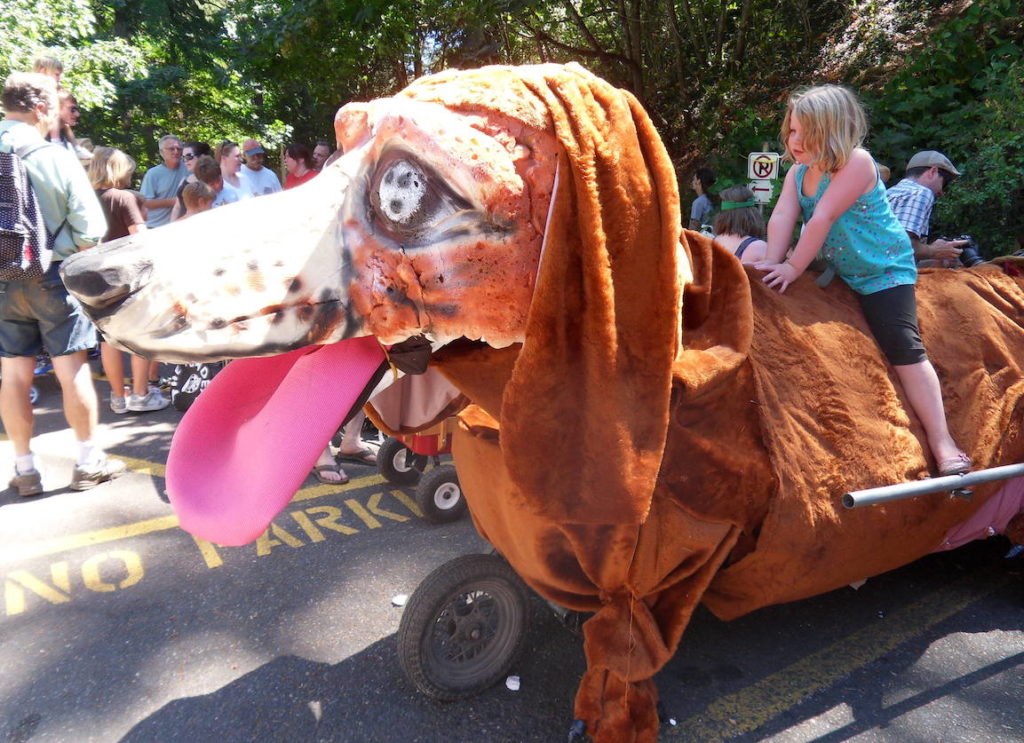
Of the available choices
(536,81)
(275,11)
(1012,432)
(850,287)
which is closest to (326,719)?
(536,81)

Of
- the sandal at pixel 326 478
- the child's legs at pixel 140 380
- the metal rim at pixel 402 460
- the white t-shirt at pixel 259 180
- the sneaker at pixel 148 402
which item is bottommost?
the sneaker at pixel 148 402

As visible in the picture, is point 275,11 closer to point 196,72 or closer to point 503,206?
point 196,72

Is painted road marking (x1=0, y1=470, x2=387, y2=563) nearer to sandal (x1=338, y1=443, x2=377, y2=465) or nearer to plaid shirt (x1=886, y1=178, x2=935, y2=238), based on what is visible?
sandal (x1=338, y1=443, x2=377, y2=465)

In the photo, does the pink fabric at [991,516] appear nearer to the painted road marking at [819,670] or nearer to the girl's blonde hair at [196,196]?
the painted road marking at [819,670]

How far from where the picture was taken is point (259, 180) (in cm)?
762

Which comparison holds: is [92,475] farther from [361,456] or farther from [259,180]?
[259,180]

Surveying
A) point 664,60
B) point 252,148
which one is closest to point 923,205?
point 252,148

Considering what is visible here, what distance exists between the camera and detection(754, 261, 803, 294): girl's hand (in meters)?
2.11

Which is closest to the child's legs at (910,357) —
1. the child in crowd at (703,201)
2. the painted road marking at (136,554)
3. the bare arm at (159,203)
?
the painted road marking at (136,554)

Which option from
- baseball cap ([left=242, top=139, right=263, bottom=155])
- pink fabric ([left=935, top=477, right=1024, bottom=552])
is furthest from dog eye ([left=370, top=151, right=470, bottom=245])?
baseball cap ([left=242, top=139, right=263, bottom=155])

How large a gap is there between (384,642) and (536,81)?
6.91 ft

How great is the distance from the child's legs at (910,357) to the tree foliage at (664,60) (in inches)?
134

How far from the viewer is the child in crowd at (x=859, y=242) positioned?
210 cm

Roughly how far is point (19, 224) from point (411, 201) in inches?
122
